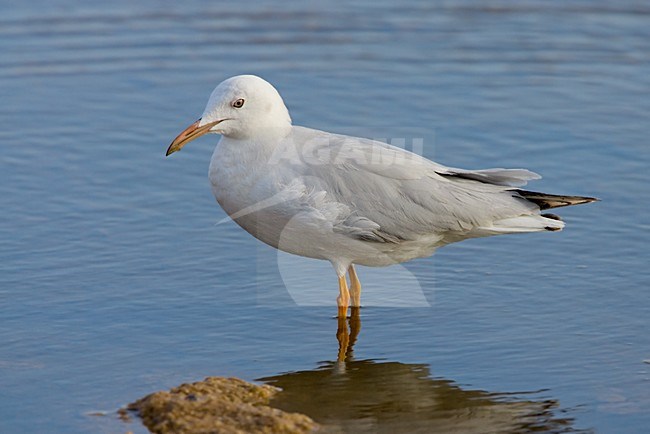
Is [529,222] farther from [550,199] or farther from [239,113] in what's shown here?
[239,113]

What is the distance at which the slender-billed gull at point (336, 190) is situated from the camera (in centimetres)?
750

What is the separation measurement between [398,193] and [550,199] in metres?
0.93

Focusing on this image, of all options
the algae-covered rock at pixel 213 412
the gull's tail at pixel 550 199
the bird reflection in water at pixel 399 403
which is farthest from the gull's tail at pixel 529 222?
the algae-covered rock at pixel 213 412

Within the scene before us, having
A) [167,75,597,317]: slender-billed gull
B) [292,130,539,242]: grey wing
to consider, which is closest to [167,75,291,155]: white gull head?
[167,75,597,317]: slender-billed gull

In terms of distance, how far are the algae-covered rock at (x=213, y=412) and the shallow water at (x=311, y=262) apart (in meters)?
0.20

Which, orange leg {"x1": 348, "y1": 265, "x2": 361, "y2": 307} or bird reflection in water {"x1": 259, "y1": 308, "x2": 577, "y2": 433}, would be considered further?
orange leg {"x1": 348, "y1": 265, "x2": 361, "y2": 307}

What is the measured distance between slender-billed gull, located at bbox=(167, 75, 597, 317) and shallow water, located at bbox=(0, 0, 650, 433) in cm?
48

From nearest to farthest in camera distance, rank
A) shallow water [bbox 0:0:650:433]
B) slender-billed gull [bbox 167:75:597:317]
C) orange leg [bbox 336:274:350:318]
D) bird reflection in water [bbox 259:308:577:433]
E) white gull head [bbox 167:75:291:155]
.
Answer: bird reflection in water [bbox 259:308:577:433] → shallow water [bbox 0:0:650:433] → slender-billed gull [bbox 167:75:597:317] → white gull head [bbox 167:75:291:155] → orange leg [bbox 336:274:350:318]

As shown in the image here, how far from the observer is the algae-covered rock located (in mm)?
6047

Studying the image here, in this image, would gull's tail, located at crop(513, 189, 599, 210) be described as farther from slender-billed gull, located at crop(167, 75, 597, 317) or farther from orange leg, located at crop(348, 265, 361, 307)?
orange leg, located at crop(348, 265, 361, 307)

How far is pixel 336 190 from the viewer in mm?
7570

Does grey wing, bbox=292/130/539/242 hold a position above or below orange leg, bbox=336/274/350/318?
Answer: above

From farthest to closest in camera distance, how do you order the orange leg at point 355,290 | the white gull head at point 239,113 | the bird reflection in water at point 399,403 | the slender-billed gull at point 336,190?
the orange leg at point 355,290, the white gull head at point 239,113, the slender-billed gull at point 336,190, the bird reflection in water at point 399,403

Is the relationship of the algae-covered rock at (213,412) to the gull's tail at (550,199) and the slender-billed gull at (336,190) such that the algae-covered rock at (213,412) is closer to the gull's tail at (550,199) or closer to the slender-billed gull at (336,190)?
the slender-billed gull at (336,190)
